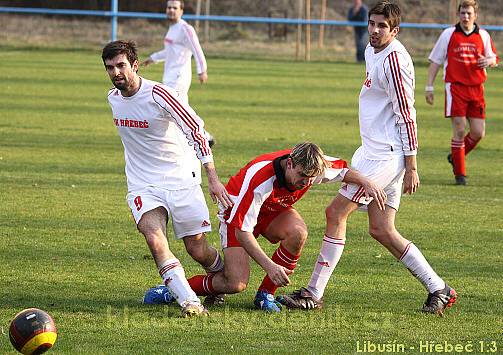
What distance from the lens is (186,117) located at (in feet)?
21.5

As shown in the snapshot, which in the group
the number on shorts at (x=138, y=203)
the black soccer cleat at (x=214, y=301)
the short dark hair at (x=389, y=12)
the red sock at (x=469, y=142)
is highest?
the short dark hair at (x=389, y=12)

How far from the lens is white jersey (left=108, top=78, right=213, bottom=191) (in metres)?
6.57

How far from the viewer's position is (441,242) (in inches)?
355

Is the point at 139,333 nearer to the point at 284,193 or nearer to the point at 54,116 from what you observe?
the point at 284,193

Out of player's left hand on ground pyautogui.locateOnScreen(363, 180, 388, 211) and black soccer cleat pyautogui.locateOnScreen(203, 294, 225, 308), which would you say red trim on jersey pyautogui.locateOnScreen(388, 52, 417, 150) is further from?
black soccer cleat pyautogui.locateOnScreen(203, 294, 225, 308)

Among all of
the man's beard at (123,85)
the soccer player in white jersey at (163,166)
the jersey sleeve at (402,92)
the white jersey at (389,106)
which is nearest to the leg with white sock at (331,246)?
the white jersey at (389,106)

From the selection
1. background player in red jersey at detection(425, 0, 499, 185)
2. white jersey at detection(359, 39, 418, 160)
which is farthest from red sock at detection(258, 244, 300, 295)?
background player in red jersey at detection(425, 0, 499, 185)

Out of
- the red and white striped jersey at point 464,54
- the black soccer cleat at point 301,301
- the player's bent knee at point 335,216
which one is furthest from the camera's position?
the red and white striped jersey at point 464,54

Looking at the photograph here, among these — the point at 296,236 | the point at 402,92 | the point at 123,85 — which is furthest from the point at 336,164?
the point at 123,85

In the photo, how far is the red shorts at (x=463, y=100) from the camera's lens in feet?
40.0

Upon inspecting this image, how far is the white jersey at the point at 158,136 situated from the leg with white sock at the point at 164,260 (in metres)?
0.26

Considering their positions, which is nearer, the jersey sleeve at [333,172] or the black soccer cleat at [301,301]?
the jersey sleeve at [333,172]

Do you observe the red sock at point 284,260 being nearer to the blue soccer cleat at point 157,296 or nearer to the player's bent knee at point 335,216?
the player's bent knee at point 335,216

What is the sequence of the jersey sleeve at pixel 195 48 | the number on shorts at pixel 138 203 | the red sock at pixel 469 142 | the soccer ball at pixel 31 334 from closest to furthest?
the soccer ball at pixel 31 334
the number on shorts at pixel 138 203
the red sock at pixel 469 142
the jersey sleeve at pixel 195 48
